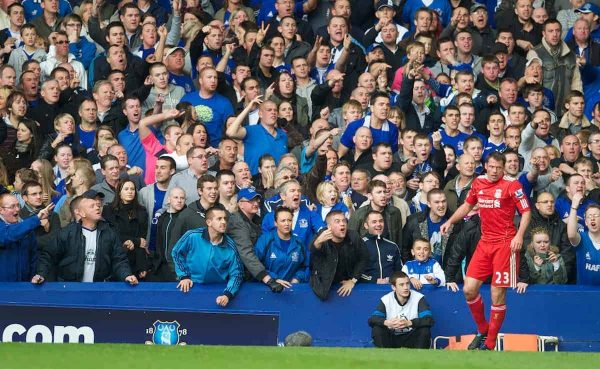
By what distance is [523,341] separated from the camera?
14.5m

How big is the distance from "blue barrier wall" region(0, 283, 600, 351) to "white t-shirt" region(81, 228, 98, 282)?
0.72 ft

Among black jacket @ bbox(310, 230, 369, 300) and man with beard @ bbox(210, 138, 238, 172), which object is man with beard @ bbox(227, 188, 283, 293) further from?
man with beard @ bbox(210, 138, 238, 172)

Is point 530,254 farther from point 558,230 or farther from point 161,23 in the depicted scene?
point 161,23

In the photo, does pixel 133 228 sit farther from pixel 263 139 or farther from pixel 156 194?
pixel 263 139

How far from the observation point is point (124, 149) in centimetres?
1638

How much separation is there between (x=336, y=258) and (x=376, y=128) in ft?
10.3

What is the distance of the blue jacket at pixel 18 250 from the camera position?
14.2m

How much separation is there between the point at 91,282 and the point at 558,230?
5.04m

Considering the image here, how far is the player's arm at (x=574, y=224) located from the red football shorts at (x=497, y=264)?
934mm

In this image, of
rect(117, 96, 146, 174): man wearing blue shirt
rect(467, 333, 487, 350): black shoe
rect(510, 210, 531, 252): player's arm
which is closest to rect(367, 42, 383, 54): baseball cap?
rect(117, 96, 146, 174): man wearing blue shirt

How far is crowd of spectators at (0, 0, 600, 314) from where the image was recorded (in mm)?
14719

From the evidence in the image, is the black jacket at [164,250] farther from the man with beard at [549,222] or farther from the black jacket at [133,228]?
the man with beard at [549,222]

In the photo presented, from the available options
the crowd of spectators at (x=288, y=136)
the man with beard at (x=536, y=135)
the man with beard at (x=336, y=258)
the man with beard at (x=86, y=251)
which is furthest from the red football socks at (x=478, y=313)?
the man with beard at (x=536, y=135)

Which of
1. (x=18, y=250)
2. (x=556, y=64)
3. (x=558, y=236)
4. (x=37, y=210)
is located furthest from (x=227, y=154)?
(x=556, y=64)
